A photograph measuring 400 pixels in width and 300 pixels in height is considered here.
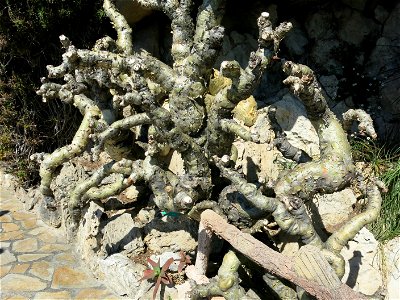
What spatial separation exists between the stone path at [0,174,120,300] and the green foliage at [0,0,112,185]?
958mm

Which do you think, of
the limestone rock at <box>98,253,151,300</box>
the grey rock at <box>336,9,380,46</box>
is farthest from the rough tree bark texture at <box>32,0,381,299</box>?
the grey rock at <box>336,9,380,46</box>

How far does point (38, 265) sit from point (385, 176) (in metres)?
4.17

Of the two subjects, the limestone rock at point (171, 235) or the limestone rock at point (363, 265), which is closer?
the limestone rock at point (363, 265)

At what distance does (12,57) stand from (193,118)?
3.45m

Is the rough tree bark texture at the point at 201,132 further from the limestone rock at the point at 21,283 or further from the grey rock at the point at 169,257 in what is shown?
the limestone rock at the point at 21,283

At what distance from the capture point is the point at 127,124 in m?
4.93

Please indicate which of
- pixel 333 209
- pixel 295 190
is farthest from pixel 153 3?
pixel 333 209

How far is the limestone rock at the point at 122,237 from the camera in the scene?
551 centimetres

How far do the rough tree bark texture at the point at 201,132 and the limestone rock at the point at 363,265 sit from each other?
804 mm

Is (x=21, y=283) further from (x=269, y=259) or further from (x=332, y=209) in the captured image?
(x=332, y=209)

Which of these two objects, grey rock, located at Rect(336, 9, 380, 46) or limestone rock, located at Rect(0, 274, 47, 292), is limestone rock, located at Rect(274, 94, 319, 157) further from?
limestone rock, located at Rect(0, 274, 47, 292)

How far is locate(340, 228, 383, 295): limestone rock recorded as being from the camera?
15.3 feet

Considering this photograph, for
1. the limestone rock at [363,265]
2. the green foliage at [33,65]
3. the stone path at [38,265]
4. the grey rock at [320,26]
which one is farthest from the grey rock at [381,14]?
the stone path at [38,265]

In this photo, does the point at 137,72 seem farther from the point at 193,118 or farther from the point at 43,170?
the point at 43,170
